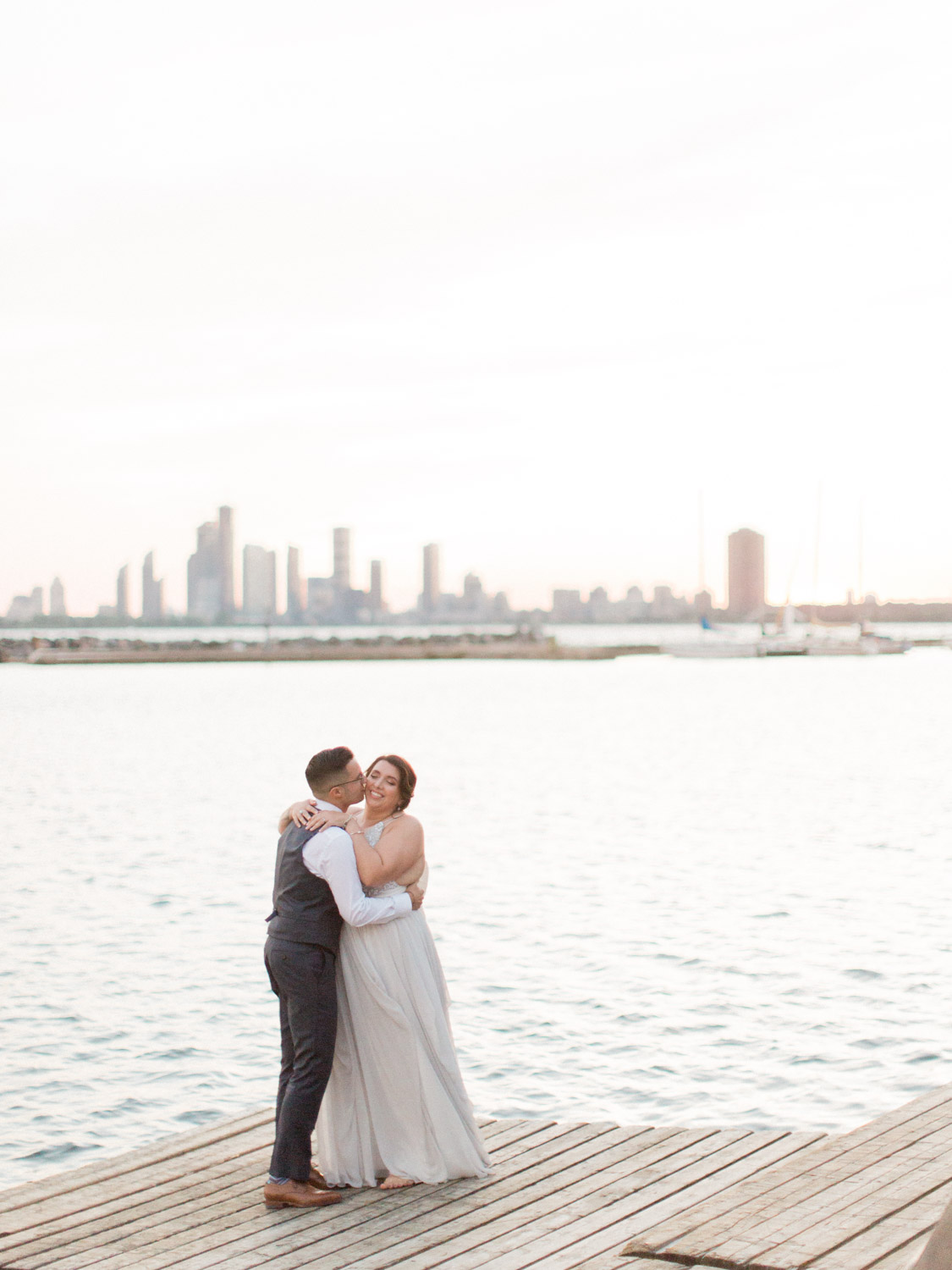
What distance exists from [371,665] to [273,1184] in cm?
15567

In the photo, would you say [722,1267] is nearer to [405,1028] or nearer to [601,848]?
[405,1028]

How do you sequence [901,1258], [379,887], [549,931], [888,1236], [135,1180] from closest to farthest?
[901,1258] → [888,1236] → [379,887] → [135,1180] → [549,931]

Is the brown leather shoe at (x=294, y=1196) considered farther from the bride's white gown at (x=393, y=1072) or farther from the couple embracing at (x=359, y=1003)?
the bride's white gown at (x=393, y=1072)

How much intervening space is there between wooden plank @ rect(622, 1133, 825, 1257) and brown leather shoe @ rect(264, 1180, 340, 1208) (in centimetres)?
147

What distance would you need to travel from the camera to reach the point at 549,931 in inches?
689

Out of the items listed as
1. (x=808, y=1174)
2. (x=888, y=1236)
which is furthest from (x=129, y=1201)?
(x=888, y=1236)

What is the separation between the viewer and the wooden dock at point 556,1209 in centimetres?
519

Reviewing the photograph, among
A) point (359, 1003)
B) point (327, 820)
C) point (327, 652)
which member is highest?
point (327, 820)

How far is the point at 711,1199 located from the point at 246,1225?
201 centimetres

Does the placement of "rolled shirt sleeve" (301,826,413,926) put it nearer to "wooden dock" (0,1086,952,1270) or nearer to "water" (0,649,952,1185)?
"wooden dock" (0,1086,952,1270)

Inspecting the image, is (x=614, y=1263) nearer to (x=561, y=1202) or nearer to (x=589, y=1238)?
(x=589, y=1238)

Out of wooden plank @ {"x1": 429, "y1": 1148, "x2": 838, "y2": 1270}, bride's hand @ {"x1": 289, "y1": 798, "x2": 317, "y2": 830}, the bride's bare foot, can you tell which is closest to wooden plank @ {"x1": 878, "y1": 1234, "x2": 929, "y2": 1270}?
wooden plank @ {"x1": 429, "y1": 1148, "x2": 838, "y2": 1270}

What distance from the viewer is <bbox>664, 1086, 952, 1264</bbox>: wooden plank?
16.9 ft

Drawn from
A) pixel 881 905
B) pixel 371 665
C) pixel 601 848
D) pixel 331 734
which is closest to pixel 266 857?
pixel 601 848
